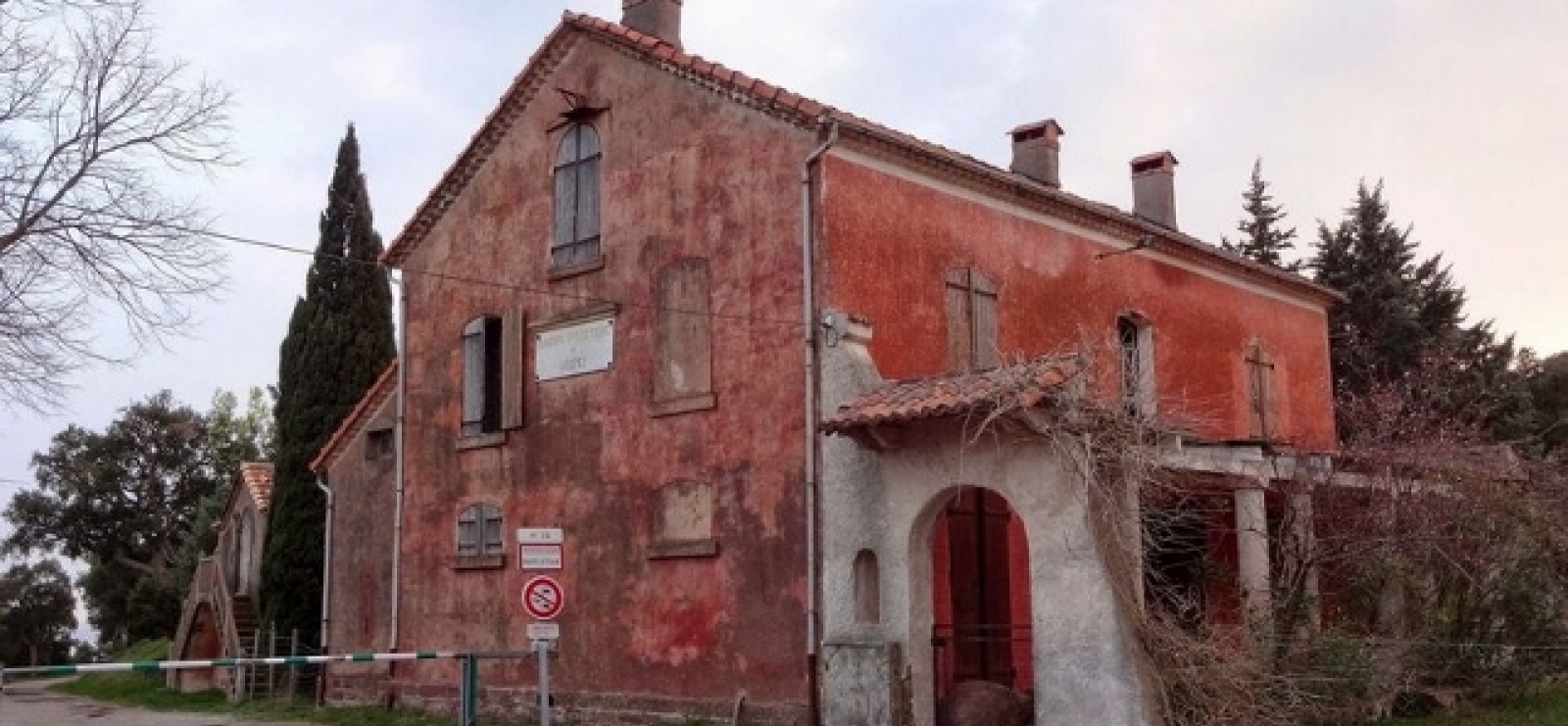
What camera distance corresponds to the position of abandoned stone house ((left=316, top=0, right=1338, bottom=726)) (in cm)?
1466

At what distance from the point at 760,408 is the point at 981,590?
3.37 m

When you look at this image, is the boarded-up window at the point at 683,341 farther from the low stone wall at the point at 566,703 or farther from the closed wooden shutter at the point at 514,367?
the low stone wall at the point at 566,703

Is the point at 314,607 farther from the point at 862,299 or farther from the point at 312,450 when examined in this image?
the point at 862,299

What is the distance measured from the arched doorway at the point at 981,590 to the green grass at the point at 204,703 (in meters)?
7.61

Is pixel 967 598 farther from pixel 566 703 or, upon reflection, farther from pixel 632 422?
pixel 566 703

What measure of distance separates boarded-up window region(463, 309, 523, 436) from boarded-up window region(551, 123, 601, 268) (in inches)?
47.1

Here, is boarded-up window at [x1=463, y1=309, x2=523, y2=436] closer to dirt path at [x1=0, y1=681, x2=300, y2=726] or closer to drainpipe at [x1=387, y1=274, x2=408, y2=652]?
drainpipe at [x1=387, y1=274, x2=408, y2=652]

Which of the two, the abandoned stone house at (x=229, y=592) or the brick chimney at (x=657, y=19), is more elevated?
the brick chimney at (x=657, y=19)

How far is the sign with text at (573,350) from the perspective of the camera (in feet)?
61.0

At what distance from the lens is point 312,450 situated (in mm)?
29078

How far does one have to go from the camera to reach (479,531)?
66.5 ft

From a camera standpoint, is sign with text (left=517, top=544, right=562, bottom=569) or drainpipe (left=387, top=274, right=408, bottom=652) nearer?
sign with text (left=517, top=544, right=562, bottom=569)

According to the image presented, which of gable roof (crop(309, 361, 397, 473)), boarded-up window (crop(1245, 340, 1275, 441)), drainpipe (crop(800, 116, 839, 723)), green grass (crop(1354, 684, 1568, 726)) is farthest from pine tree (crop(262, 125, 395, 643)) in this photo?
green grass (crop(1354, 684, 1568, 726))

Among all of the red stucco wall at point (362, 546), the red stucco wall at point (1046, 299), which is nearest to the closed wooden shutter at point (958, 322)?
the red stucco wall at point (1046, 299)
